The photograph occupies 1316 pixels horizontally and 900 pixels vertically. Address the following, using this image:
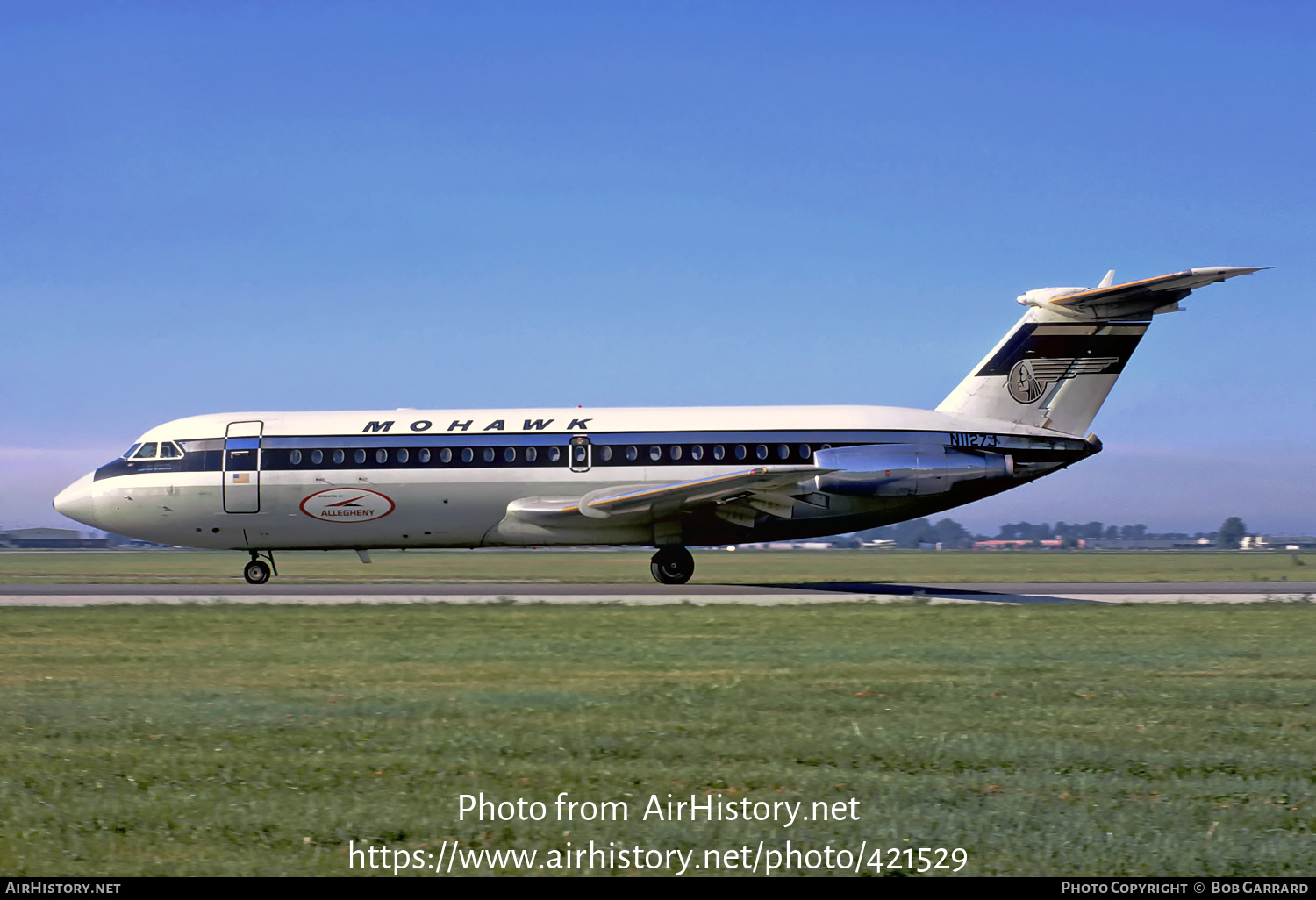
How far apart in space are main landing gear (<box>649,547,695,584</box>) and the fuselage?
64 cm

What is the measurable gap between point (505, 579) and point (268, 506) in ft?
24.3

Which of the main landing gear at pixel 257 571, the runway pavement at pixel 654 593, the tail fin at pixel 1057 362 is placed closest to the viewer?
the runway pavement at pixel 654 593

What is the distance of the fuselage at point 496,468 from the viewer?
98.6 ft

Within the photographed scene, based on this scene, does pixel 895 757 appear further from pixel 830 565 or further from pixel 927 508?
pixel 830 565

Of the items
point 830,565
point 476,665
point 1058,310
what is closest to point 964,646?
point 476,665

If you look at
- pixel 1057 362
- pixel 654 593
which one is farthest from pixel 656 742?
pixel 1057 362

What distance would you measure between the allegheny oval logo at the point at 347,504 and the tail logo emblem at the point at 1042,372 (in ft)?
54.5

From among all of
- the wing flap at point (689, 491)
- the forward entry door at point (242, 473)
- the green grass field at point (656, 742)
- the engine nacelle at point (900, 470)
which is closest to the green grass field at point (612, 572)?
the wing flap at point (689, 491)

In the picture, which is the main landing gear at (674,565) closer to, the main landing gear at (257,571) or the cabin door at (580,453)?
the cabin door at (580,453)

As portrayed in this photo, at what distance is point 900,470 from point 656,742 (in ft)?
66.1

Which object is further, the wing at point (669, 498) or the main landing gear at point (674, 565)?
the main landing gear at point (674, 565)

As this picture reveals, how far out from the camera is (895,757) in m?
9.19

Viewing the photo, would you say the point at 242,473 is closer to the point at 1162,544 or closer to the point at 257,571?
the point at 257,571

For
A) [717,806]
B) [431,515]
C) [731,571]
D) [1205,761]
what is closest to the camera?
[717,806]
